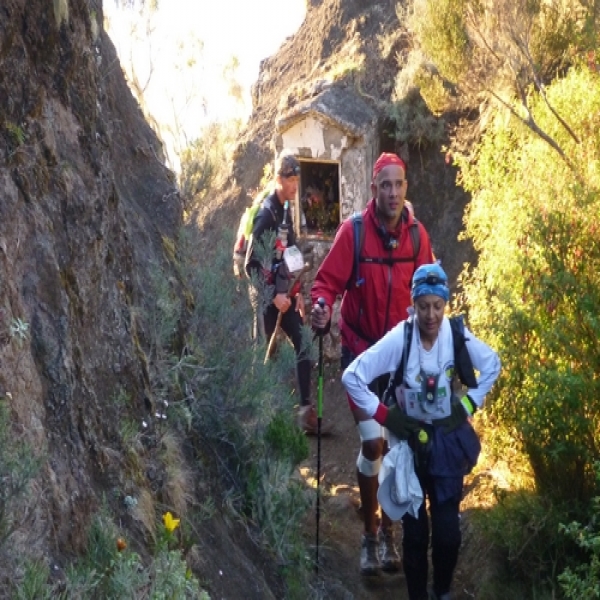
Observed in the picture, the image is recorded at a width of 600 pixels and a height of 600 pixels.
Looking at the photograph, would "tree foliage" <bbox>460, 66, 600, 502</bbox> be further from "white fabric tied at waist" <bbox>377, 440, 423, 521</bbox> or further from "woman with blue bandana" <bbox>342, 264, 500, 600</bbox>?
"white fabric tied at waist" <bbox>377, 440, 423, 521</bbox>

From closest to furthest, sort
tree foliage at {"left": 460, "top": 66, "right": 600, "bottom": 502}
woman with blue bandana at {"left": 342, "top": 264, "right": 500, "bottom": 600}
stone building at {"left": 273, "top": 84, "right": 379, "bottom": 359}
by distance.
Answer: woman with blue bandana at {"left": 342, "top": 264, "right": 500, "bottom": 600} → tree foliage at {"left": 460, "top": 66, "right": 600, "bottom": 502} → stone building at {"left": 273, "top": 84, "right": 379, "bottom": 359}

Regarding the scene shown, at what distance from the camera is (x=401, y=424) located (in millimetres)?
5340

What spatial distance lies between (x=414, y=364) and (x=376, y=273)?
3.58 feet

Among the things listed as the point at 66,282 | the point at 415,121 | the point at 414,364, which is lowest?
the point at 414,364

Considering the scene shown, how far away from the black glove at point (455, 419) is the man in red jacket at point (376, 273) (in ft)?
2.73

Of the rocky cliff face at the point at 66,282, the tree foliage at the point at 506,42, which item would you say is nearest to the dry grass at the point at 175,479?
the rocky cliff face at the point at 66,282

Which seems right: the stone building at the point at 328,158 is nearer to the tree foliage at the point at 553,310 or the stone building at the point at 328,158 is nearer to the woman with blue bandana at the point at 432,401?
the tree foliage at the point at 553,310

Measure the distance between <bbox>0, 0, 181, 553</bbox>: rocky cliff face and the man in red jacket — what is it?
128cm

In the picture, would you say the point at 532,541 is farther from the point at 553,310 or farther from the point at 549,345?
the point at 553,310

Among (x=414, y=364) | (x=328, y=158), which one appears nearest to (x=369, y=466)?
(x=414, y=364)

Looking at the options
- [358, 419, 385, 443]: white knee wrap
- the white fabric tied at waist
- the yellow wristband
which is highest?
[358, 419, 385, 443]: white knee wrap

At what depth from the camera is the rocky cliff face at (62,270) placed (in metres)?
3.85

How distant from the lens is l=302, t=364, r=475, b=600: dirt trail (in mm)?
6293

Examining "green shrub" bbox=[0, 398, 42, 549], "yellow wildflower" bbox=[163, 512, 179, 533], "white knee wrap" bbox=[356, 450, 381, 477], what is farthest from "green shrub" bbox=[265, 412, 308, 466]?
"green shrub" bbox=[0, 398, 42, 549]
